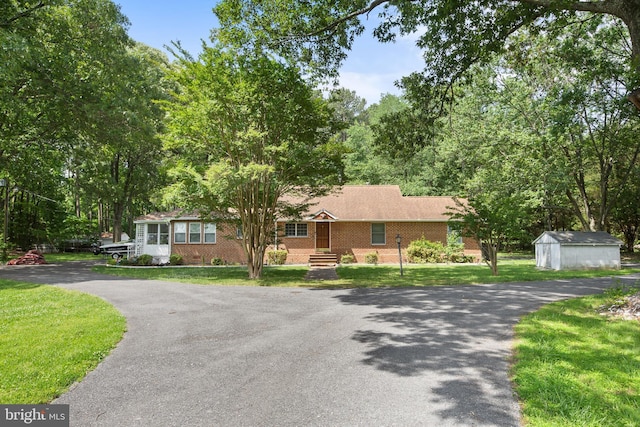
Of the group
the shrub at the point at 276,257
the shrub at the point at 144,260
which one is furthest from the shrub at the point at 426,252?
the shrub at the point at 144,260

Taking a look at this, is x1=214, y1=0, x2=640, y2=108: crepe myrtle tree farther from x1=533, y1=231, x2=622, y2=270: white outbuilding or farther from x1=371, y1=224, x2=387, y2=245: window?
x1=371, y1=224, x2=387, y2=245: window

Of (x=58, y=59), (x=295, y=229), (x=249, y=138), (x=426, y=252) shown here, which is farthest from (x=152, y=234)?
(x=426, y=252)

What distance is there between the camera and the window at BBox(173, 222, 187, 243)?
24531 millimetres

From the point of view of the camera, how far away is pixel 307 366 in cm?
482

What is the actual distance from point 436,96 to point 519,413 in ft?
30.4

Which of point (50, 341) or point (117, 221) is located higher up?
point (117, 221)

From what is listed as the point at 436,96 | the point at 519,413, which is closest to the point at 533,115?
the point at 436,96

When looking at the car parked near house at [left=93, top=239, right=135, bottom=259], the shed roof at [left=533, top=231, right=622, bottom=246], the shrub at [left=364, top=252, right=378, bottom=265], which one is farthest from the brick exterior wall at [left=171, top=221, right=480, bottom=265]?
the shed roof at [left=533, top=231, right=622, bottom=246]

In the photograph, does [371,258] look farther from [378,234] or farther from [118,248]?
[118,248]

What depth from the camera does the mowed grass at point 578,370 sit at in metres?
3.47

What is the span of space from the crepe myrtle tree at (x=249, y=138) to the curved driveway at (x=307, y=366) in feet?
19.5

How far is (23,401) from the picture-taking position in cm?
377

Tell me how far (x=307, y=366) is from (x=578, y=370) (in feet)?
10.9

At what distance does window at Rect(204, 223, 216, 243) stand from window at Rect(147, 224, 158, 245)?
3.36 meters
